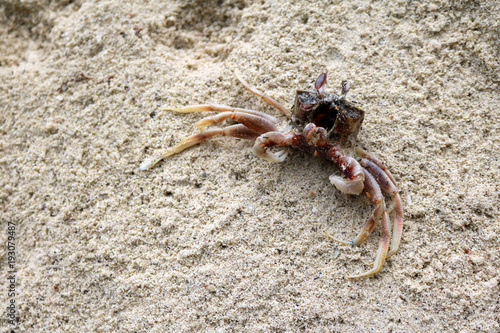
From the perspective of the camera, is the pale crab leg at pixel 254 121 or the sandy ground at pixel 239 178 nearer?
the sandy ground at pixel 239 178

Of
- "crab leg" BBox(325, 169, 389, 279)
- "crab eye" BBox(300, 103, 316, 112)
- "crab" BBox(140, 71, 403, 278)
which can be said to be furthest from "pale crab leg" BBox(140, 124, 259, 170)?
"crab leg" BBox(325, 169, 389, 279)

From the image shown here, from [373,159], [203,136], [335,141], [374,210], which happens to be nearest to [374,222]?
[374,210]

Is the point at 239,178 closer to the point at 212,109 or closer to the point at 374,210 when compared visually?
→ the point at 212,109

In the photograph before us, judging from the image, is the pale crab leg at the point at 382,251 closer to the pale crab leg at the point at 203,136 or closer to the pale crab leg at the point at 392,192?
the pale crab leg at the point at 392,192

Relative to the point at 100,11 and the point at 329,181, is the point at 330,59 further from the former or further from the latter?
the point at 100,11

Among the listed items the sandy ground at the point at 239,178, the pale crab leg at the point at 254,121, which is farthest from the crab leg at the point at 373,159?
the pale crab leg at the point at 254,121

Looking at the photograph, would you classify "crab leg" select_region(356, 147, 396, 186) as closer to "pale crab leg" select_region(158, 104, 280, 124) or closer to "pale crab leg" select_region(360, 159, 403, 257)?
"pale crab leg" select_region(360, 159, 403, 257)
